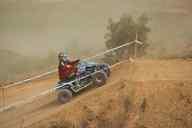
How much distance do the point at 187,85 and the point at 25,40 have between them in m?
22.9

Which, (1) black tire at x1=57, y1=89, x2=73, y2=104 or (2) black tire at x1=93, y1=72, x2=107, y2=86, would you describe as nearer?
(1) black tire at x1=57, y1=89, x2=73, y2=104

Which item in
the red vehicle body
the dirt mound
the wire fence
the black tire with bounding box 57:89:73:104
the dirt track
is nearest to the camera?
the dirt mound

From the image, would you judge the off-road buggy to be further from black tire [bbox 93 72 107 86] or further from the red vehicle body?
the red vehicle body

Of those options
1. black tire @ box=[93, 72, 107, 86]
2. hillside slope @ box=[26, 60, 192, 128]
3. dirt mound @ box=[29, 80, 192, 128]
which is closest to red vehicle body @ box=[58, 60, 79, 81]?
black tire @ box=[93, 72, 107, 86]

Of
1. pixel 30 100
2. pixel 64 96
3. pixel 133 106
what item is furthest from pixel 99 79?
pixel 30 100

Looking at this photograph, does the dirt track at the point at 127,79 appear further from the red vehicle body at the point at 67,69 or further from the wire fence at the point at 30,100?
the red vehicle body at the point at 67,69

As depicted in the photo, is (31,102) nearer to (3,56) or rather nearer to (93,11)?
(3,56)

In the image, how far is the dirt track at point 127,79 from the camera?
14.1 m

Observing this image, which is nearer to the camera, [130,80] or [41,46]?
[130,80]

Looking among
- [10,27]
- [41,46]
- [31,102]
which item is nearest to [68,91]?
[31,102]

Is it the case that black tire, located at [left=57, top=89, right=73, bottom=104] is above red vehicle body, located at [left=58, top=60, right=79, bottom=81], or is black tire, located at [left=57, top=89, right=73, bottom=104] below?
below

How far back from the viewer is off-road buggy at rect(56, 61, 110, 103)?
14828 mm

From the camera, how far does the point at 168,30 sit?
111 feet

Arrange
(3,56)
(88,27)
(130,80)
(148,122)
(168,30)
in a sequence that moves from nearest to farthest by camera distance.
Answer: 1. (148,122)
2. (130,80)
3. (3,56)
4. (168,30)
5. (88,27)
